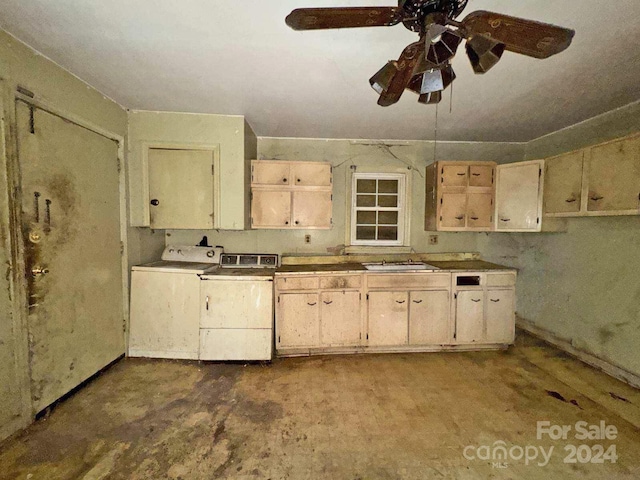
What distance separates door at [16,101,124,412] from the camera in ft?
5.98

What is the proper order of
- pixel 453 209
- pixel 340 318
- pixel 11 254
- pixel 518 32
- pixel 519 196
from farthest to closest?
pixel 453 209 → pixel 519 196 → pixel 340 318 → pixel 11 254 → pixel 518 32

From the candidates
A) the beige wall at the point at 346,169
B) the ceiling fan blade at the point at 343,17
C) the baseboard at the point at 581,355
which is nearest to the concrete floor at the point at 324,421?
the baseboard at the point at 581,355

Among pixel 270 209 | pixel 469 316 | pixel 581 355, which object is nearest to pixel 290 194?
pixel 270 209

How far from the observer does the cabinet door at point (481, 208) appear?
3168 mm

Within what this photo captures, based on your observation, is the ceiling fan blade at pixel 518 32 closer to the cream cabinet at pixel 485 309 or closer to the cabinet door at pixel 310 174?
the cabinet door at pixel 310 174

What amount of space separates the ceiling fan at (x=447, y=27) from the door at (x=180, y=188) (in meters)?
2.13

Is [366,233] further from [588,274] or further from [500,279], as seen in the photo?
[588,274]

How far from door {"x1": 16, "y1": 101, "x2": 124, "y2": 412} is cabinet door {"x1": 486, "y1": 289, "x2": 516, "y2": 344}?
13.3ft

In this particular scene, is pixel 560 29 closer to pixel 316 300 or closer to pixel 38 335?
pixel 316 300

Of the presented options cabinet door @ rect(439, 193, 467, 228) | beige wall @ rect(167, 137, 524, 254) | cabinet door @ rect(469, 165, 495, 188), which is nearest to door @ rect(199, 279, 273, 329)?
beige wall @ rect(167, 137, 524, 254)

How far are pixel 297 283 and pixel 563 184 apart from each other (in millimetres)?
2951

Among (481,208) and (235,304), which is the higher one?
(481,208)

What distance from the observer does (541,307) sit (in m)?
3.28

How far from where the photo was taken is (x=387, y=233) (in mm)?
3609
